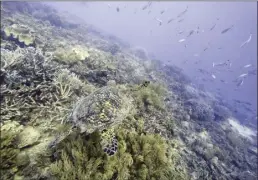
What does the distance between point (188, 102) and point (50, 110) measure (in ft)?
33.1

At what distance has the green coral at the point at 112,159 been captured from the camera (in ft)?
10.5

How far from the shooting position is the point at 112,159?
3578 mm

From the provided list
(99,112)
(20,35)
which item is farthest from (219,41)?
(99,112)

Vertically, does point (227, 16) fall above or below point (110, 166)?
above

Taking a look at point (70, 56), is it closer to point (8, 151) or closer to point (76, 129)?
point (76, 129)

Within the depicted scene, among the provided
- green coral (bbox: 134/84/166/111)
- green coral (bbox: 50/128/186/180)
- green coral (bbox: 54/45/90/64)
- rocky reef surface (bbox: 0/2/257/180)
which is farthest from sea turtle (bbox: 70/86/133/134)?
green coral (bbox: 54/45/90/64)

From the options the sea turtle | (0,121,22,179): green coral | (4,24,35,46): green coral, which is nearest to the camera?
(0,121,22,179): green coral

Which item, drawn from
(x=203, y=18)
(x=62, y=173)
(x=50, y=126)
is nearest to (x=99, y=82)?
(x=50, y=126)

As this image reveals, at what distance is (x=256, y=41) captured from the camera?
117m

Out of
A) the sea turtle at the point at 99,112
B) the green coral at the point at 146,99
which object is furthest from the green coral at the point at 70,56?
the sea turtle at the point at 99,112

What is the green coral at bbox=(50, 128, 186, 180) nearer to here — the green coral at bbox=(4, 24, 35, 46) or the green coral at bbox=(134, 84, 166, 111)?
the green coral at bbox=(134, 84, 166, 111)

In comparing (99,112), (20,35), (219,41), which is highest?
(99,112)

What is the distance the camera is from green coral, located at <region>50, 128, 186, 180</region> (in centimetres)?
320

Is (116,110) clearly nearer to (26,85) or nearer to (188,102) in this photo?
(26,85)
